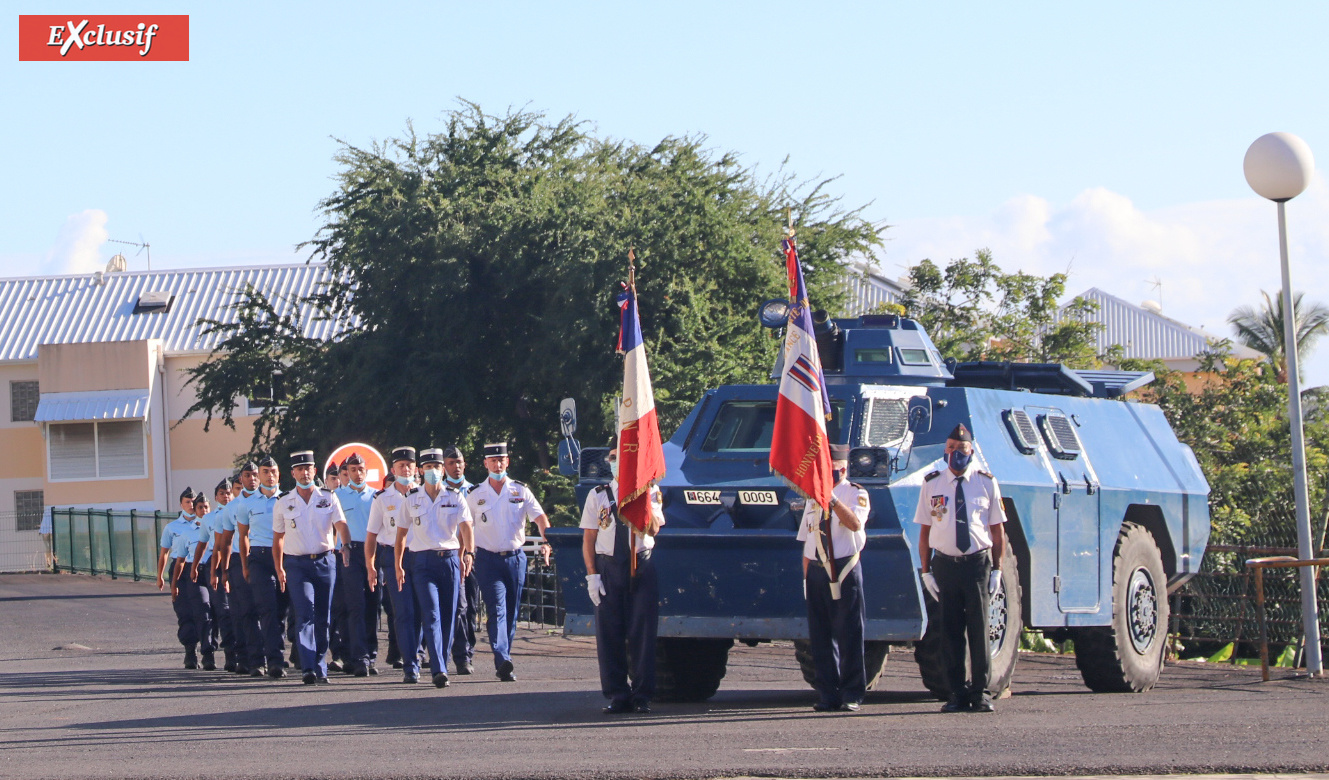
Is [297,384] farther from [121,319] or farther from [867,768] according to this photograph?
[867,768]

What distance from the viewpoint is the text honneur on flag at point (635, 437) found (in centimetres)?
1078

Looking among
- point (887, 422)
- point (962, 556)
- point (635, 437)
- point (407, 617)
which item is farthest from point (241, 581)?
point (962, 556)

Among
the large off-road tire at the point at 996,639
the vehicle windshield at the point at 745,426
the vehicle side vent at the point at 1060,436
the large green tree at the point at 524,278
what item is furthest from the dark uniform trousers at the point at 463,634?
the large green tree at the point at 524,278

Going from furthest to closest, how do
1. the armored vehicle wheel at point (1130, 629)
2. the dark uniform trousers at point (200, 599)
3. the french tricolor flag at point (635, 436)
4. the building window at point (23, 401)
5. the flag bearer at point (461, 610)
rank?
the building window at point (23, 401) < the dark uniform trousers at point (200, 599) < the flag bearer at point (461, 610) < the armored vehicle wheel at point (1130, 629) < the french tricolor flag at point (635, 436)

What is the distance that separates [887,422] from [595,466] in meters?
2.10

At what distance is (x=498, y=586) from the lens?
A: 13750 mm

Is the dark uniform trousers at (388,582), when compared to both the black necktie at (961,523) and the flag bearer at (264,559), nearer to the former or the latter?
the flag bearer at (264,559)

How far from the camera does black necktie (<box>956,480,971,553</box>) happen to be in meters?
10.6

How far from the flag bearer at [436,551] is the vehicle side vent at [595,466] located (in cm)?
160

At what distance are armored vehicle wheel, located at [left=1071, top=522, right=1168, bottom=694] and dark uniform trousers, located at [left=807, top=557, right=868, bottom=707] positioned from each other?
2.70m

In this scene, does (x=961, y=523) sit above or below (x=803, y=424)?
below

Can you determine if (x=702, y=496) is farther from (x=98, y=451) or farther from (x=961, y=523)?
(x=98, y=451)

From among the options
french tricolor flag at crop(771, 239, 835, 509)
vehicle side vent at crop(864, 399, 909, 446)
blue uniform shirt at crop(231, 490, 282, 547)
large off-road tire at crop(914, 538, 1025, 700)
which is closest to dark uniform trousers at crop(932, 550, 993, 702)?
large off-road tire at crop(914, 538, 1025, 700)

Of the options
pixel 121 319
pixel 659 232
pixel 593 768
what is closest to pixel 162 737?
pixel 593 768
